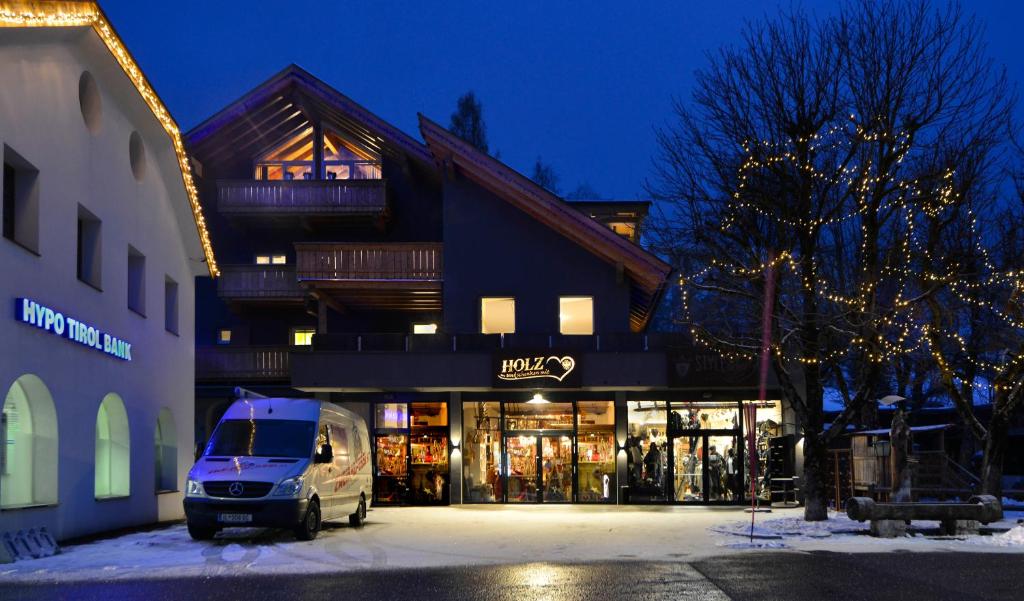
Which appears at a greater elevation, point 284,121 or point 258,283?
point 284,121

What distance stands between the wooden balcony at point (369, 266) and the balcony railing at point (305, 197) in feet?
9.76

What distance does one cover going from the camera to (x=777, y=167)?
2209 cm

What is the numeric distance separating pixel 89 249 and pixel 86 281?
2.12 feet

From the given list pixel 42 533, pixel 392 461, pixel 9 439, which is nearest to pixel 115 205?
pixel 9 439

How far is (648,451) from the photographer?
1228 inches

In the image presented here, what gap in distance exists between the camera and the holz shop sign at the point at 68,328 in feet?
53.6

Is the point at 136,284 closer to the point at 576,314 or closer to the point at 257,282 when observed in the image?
the point at 257,282

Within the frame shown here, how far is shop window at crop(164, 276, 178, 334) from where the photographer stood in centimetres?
2591

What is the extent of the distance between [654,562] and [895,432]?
7.18 meters

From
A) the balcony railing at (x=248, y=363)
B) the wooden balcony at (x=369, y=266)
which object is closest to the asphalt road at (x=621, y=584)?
the wooden balcony at (x=369, y=266)

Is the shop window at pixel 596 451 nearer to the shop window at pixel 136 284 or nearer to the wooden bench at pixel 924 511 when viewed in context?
the shop window at pixel 136 284

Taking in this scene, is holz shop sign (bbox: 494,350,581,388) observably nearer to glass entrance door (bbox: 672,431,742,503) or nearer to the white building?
glass entrance door (bbox: 672,431,742,503)

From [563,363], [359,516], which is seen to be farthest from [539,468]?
[359,516]

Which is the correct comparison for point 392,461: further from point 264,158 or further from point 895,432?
point 895,432
